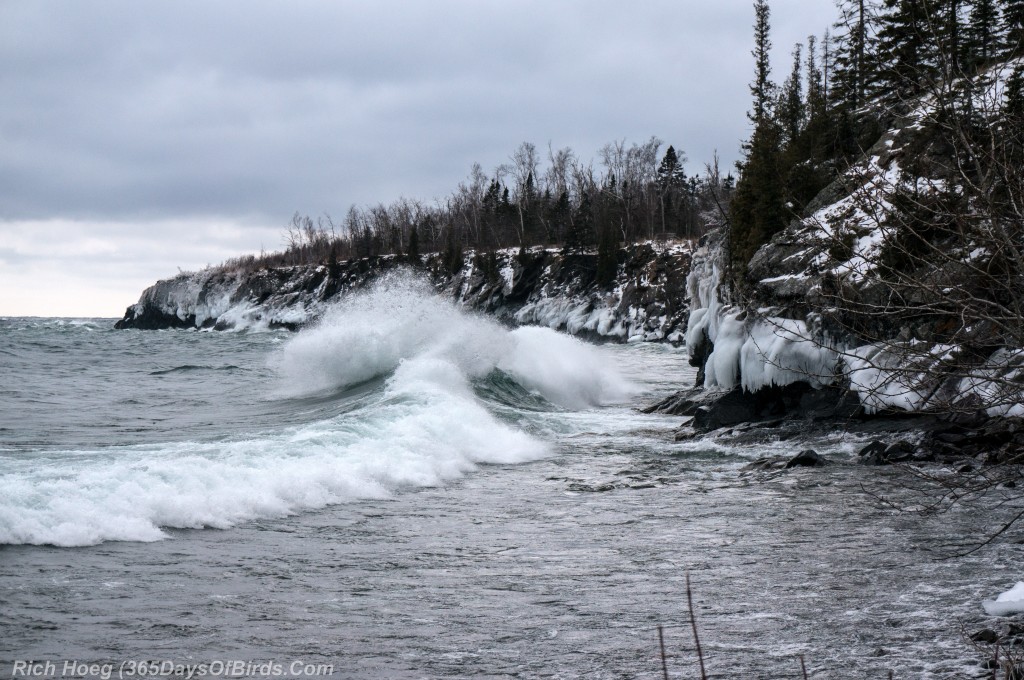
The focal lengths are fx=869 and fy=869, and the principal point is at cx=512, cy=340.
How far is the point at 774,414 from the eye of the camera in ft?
62.3

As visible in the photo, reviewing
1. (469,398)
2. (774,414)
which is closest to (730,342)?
(774,414)

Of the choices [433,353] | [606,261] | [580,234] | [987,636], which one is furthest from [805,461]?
[580,234]

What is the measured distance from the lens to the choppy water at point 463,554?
5.71m

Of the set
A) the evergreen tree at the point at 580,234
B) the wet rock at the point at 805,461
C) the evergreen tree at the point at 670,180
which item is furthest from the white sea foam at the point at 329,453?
the evergreen tree at the point at 670,180

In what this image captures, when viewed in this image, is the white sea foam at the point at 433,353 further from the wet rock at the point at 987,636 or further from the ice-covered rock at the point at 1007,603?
the wet rock at the point at 987,636

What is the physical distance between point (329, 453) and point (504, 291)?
80.4 metres

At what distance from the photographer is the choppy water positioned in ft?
18.7

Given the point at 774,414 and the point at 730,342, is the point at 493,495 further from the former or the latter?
the point at 730,342

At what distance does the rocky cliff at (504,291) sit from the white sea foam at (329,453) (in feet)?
133

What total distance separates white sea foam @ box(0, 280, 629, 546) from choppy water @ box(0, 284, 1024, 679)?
0.05m

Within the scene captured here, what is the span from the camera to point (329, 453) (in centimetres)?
1301

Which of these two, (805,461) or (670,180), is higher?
(670,180)

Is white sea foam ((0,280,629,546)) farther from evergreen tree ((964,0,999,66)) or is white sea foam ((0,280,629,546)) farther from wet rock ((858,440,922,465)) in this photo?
evergreen tree ((964,0,999,66))

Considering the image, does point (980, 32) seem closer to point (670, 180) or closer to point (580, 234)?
point (580, 234)
